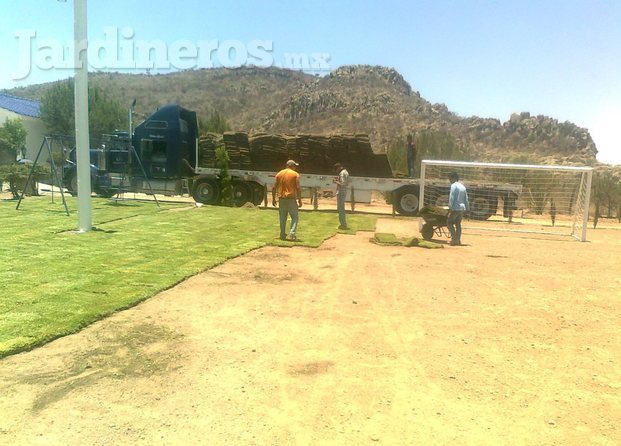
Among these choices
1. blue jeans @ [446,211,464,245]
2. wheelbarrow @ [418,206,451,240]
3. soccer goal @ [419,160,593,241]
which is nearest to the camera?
blue jeans @ [446,211,464,245]

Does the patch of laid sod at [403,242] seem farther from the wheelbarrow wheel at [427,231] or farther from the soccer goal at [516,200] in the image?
the soccer goal at [516,200]

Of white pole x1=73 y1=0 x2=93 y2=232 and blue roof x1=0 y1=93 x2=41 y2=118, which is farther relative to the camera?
blue roof x1=0 y1=93 x2=41 y2=118

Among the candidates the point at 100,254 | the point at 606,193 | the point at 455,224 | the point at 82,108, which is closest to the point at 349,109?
the point at 606,193

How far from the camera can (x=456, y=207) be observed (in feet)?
44.6

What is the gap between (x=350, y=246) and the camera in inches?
493

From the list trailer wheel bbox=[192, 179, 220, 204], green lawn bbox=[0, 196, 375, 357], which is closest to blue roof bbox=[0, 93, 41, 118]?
trailer wheel bbox=[192, 179, 220, 204]

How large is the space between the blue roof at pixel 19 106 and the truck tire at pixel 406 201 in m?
35.8

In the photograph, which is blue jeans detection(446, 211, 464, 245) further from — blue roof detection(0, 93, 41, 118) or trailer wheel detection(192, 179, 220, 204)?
blue roof detection(0, 93, 41, 118)

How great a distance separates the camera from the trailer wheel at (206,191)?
22469 mm

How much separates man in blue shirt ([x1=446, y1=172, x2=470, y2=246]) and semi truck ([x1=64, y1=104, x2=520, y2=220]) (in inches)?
314

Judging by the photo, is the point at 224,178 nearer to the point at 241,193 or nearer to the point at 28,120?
the point at 241,193

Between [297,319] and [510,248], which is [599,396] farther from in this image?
[510,248]

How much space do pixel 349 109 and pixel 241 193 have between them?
44511 mm

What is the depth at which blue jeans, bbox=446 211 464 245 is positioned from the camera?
45.1 feet
